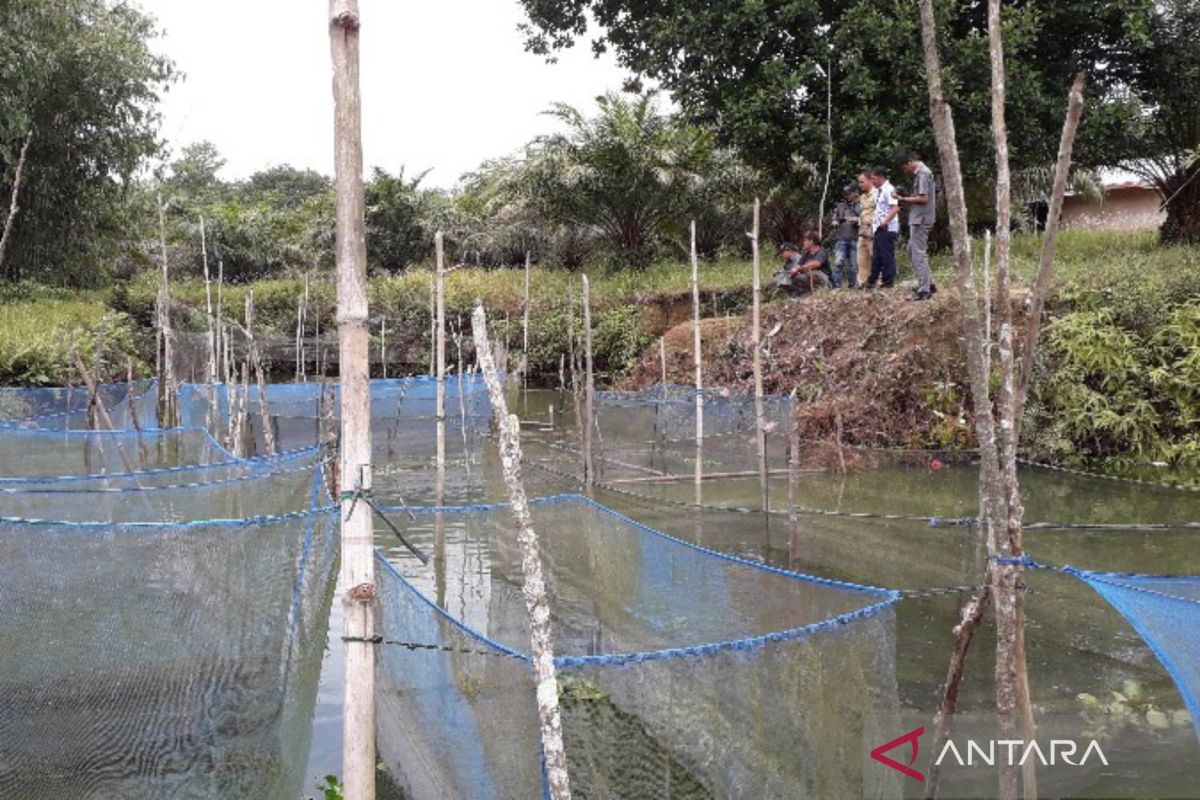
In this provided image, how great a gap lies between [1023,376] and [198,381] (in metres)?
11.8

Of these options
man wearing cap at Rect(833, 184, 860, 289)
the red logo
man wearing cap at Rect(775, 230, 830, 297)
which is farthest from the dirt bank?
the red logo

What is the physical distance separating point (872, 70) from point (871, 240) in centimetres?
225

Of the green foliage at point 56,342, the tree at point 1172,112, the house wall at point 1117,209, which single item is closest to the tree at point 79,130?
the green foliage at point 56,342

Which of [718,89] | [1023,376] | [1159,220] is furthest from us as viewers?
[1159,220]

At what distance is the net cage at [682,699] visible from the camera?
2.73 m

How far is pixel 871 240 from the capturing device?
1118cm

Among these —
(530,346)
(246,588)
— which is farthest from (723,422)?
(530,346)

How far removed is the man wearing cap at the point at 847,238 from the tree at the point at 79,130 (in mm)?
9658

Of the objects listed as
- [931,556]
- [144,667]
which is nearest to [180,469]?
[144,667]

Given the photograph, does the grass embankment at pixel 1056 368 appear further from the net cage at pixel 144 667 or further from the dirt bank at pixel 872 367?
the net cage at pixel 144 667

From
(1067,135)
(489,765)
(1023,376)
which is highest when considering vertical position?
(1067,135)

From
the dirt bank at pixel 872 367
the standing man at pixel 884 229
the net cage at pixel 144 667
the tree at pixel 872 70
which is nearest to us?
the net cage at pixel 144 667

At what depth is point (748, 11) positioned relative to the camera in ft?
38.8

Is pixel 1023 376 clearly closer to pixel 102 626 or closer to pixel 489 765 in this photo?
pixel 489 765
